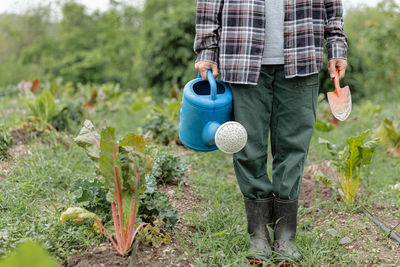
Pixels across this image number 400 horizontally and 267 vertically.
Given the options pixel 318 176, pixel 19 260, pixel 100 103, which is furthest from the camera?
pixel 100 103

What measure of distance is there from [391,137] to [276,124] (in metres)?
2.34

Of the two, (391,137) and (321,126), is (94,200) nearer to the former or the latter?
(321,126)

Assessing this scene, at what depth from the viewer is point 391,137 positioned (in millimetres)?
3709

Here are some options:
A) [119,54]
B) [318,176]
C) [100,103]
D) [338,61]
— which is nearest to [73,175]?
[318,176]

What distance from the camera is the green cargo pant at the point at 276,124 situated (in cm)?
180

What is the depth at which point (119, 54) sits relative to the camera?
1151cm

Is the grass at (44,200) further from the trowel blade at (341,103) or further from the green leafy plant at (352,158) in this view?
the green leafy plant at (352,158)

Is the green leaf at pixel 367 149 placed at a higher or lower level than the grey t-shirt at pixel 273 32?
lower

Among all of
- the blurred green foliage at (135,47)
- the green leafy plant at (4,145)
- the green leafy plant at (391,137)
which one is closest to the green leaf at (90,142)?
the green leafy plant at (4,145)

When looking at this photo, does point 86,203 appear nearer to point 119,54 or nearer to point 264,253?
point 264,253

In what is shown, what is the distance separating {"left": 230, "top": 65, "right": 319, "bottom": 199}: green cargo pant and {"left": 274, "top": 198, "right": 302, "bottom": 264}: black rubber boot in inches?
1.7

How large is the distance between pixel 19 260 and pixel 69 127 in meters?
3.16

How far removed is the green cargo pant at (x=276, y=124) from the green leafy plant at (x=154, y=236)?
1.47ft

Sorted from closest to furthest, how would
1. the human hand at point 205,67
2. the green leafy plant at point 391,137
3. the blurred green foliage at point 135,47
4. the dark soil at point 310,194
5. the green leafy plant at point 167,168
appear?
the human hand at point 205,67 < the green leafy plant at point 167,168 < the dark soil at point 310,194 < the green leafy plant at point 391,137 < the blurred green foliage at point 135,47
